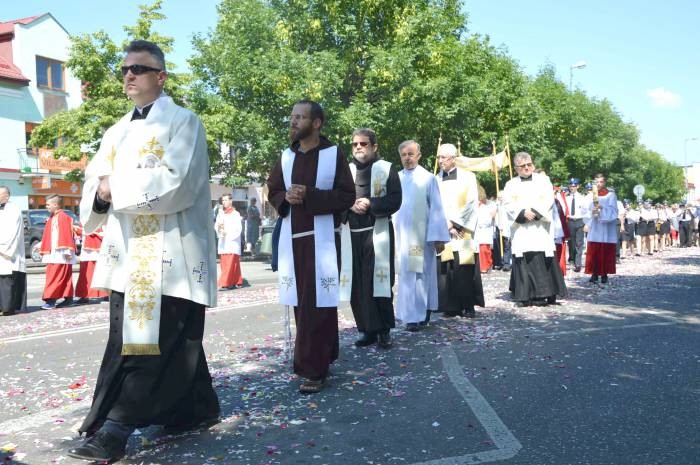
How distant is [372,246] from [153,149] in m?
3.53

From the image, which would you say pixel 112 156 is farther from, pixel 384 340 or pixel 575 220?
pixel 575 220

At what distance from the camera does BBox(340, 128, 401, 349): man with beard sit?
7312 millimetres

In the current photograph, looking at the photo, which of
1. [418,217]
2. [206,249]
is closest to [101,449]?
[206,249]

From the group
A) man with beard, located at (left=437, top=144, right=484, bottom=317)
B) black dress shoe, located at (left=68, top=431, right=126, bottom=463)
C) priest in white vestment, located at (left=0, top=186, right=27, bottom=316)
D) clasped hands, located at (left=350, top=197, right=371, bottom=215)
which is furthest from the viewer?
priest in white vestment, located at (left=0, top=186, right=27, bottom=316)

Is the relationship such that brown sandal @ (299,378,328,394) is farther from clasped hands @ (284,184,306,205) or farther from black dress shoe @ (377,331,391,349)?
black dress shoe @ (377,331,391,349)

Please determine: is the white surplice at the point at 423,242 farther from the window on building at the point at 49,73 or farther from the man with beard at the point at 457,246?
the window on building at the point at 49,73

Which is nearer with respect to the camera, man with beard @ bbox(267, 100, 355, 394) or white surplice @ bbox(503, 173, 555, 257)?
man with beard @ bbox(267, 100, 355, 394)

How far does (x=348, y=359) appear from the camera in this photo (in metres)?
6.81

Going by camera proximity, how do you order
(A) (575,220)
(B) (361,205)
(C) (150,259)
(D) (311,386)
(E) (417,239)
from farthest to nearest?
1. (A) (575,220)
2. (E) (417,239)
3. (B) (361,205)
4. (D) (311,386)
5. (C) (150,259)

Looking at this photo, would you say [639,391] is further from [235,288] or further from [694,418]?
[235,288]

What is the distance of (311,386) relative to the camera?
17.9ft

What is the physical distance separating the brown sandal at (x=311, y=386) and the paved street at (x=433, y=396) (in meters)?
0.08

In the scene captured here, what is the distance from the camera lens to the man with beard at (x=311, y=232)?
18.3 ft

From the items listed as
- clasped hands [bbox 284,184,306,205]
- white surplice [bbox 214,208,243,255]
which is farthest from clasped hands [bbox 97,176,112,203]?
white surplice [bbox 214,208,243,255]
